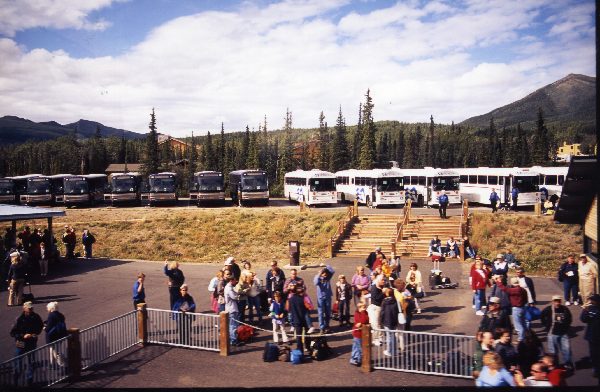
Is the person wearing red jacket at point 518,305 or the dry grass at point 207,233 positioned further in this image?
the dry grass at point 207,233

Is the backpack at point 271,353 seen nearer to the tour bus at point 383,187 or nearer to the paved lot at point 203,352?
the paved lot at point 203,352

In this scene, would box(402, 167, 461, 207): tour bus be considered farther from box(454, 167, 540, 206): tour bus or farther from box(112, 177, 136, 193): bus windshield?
box(112, 177, 136, 193): bus windshield

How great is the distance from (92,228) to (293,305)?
3058 cm

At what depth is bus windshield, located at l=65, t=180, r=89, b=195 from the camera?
151 ft

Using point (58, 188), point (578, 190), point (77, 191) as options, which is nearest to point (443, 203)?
point (578, 190)

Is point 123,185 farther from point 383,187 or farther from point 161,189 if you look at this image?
point 383,187

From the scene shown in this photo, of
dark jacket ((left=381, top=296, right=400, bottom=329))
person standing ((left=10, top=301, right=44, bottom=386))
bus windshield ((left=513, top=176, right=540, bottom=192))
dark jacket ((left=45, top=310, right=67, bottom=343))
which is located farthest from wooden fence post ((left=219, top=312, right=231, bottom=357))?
bus windshield ((left=513, top=176, right=540, bottom=192))

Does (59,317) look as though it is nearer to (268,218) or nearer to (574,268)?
(574,268)

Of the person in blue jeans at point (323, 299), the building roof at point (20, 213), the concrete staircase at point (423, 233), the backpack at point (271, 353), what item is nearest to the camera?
the backpack at point (271, 353)

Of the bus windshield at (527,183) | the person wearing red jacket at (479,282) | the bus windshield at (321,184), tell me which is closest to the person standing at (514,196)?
the bus windshield at (527,183)

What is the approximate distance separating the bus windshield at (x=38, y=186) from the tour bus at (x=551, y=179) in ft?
155

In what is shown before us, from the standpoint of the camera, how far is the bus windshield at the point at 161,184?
44688 millimetres

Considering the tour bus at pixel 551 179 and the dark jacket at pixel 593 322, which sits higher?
the tour bus at pixel 551 179

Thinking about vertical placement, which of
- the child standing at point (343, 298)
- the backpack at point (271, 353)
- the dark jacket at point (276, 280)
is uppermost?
the dark jacket at point (276, 280)
